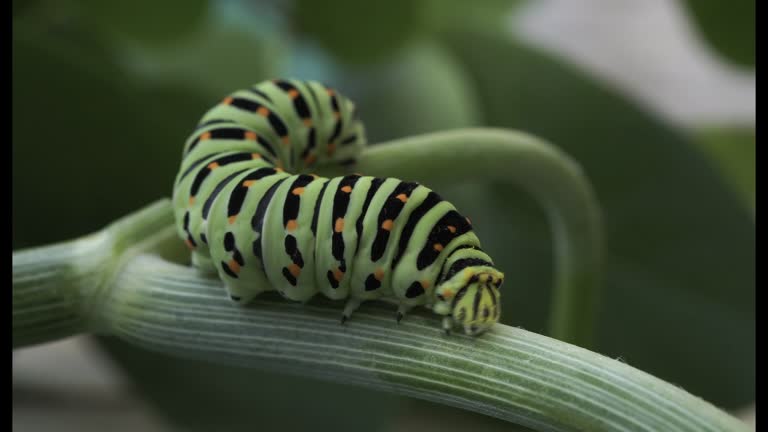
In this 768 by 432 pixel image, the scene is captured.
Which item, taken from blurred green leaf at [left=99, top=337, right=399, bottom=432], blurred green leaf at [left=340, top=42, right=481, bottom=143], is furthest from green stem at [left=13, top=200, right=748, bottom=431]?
blurred green leaf at [left=340, top=42, right=481, bottom=143]

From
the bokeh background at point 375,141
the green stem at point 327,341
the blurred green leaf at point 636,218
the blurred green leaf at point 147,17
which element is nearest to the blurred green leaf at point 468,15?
the bokeh background at point 375,141

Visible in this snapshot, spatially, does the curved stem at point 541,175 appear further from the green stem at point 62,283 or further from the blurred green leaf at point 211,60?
the blurred green leaf at point 211,60

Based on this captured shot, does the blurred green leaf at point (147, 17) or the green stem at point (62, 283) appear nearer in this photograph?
the green stem at point (62, 283)

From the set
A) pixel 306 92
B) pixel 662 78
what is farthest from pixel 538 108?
pixel 662 78

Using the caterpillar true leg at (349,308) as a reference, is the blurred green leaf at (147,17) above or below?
above

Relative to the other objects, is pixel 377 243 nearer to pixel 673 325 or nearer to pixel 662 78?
pixel 673 325
